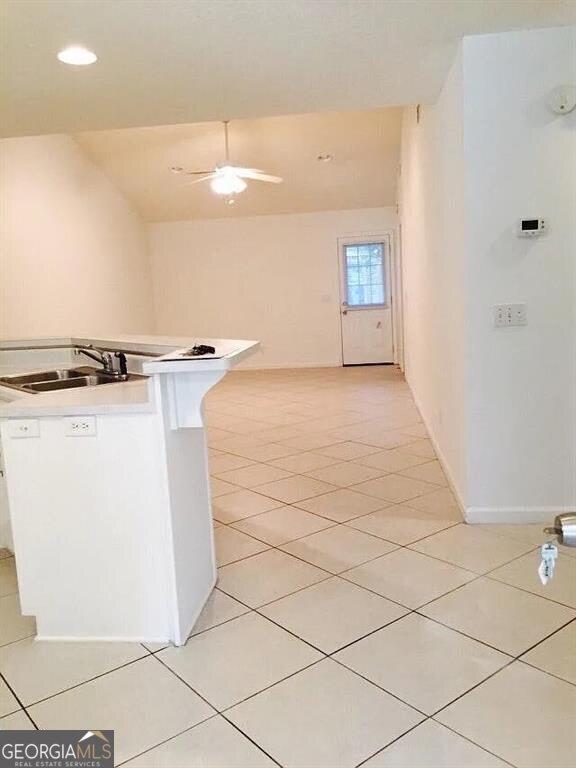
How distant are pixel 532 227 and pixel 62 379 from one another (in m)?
2.51

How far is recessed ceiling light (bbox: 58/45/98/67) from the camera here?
277 cm

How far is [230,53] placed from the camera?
2850mm

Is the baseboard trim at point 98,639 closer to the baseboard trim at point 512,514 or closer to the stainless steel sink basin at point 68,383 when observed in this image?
the stainless steel sink basin at point 68,383

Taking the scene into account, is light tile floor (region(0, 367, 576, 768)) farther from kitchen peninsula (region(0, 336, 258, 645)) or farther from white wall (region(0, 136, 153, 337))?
white wall (region(0, 136, 153, 337))

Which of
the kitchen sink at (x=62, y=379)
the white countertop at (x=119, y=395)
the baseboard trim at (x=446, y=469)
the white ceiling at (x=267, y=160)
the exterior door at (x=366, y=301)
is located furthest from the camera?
the exterior door at (x=366, y=301)

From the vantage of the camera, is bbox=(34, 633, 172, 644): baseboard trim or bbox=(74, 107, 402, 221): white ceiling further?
bbox=(74, 107, 402, 221): white ceiling

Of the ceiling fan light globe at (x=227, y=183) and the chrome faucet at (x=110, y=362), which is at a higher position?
the ceiling fan light globe at (x=227, y=183)

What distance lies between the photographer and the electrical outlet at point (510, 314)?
2965 millimetres

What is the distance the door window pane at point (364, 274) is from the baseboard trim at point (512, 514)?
6730 millimetres

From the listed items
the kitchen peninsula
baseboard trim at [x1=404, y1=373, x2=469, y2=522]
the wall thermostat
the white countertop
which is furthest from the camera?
baseboard trim at [x1=404, y1=373, x2=469, y2=522]

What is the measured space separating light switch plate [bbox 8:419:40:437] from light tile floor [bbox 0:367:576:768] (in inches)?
30.1

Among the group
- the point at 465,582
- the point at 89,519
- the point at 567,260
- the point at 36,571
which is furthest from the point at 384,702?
the point at 567,260

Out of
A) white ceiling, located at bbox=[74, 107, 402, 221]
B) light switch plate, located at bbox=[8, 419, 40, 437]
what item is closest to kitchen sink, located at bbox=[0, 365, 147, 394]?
light switch plate, located at bbox=[8, 419, 40, 437]

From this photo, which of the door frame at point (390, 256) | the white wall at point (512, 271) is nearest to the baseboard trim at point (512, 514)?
the white wall at point (512, 271)
